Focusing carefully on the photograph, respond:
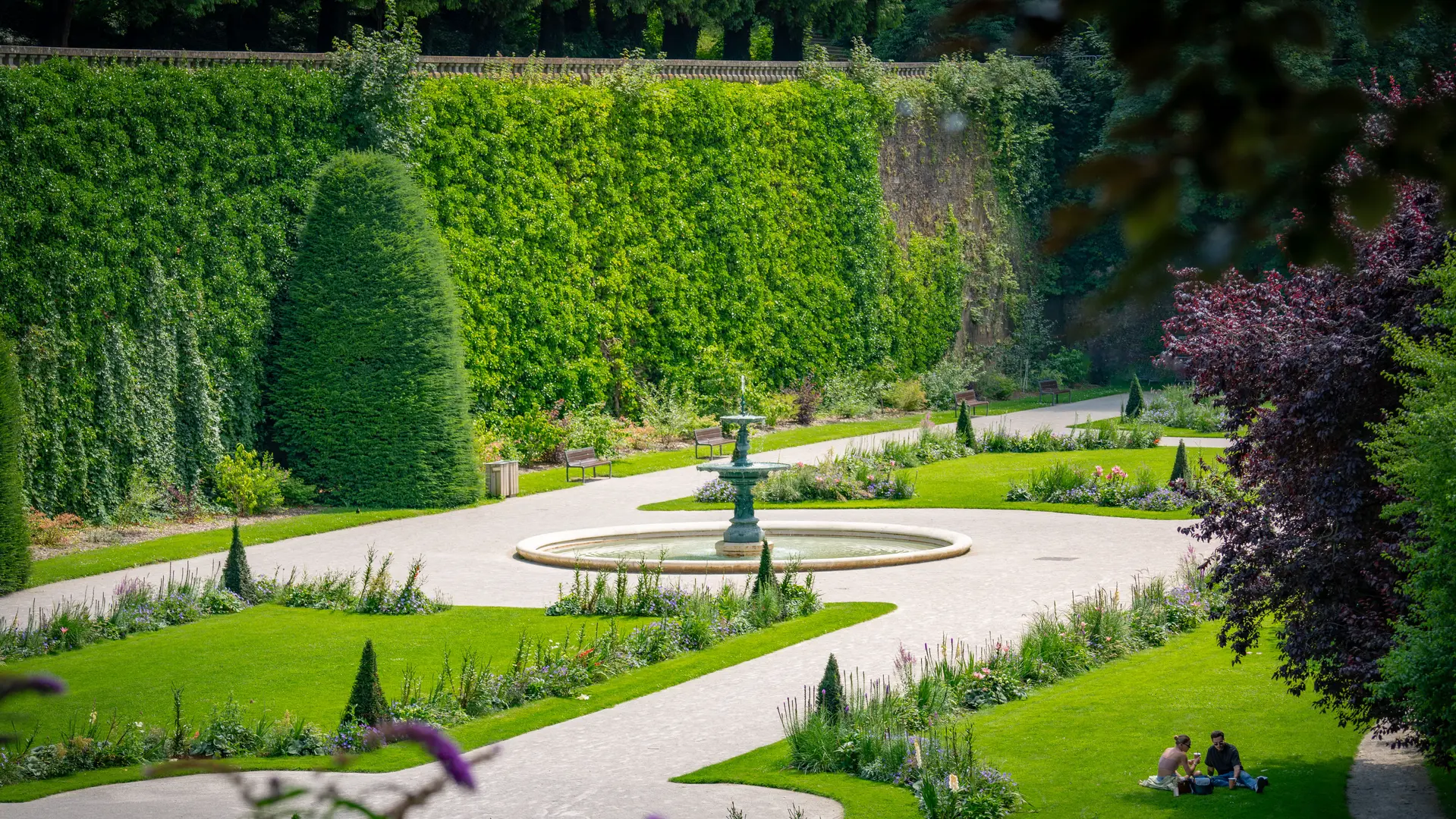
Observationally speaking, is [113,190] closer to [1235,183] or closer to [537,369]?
[537,369]

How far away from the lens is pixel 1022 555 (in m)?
16.5

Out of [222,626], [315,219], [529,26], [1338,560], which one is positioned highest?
[529,26]

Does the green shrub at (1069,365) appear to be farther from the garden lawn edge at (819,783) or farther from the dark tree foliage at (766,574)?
the garden lawn edge at (819,783)

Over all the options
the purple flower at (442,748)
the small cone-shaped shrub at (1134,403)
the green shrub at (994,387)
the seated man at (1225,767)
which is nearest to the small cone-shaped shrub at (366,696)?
the seated man at (1225,767)

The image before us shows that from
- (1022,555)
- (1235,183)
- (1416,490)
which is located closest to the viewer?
(1235,183)

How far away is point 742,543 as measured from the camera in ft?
56.1

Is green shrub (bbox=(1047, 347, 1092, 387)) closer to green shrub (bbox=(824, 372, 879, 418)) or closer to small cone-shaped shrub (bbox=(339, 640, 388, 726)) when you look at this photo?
green shrub (bbox=(824, 372, 879, 418))

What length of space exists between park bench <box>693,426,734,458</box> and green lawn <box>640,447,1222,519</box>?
3.64m

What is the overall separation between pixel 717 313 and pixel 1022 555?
14208 millimetres

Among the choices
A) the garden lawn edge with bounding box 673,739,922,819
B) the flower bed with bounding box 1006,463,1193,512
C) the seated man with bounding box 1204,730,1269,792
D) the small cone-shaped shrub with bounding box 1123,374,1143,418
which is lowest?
the garden lawn edge with bounding box 673,739,922,819

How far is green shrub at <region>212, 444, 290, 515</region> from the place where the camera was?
19.9 meters

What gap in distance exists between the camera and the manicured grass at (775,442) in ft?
76.5

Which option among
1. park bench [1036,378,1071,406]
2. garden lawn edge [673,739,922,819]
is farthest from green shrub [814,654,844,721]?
park bench [1036,378,1071,406]

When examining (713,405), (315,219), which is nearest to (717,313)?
(713,405)
